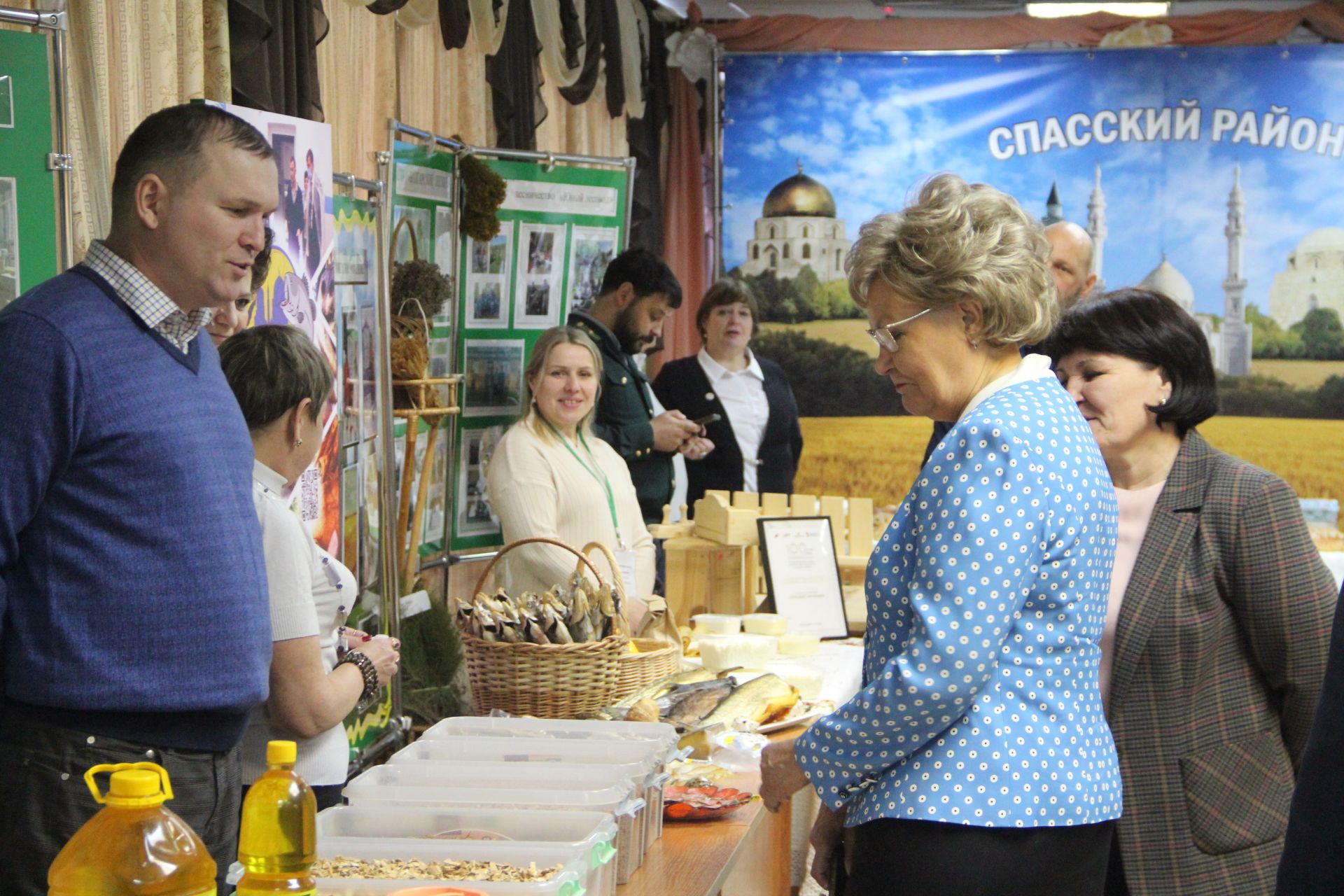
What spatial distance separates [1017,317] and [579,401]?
2122 mm

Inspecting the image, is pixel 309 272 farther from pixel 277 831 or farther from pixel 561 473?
pixel 277 831

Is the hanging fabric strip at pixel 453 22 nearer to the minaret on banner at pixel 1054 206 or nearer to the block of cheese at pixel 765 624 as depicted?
the block of cheese at pixel 765 624

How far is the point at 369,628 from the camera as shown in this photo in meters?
3.42

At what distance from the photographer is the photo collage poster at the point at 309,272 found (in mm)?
2695

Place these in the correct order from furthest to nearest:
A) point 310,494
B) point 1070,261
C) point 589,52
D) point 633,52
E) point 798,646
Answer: point 633,52, point 589,52, point 1070,261, point 798,646, point 310,494

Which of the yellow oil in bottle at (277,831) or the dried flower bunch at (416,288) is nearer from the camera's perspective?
the yellow oil in bottle at (277,831)

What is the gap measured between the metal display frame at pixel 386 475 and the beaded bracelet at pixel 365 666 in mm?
1090

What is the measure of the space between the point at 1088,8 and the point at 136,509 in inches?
227

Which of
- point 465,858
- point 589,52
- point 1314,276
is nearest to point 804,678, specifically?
point 465,858

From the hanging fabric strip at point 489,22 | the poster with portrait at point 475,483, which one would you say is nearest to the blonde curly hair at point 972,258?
the poster with portrait at point 475,483

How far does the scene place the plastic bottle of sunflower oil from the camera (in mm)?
1065

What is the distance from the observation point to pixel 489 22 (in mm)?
4902

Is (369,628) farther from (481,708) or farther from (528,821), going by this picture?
(528,821)

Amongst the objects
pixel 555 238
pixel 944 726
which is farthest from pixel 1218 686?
pixel 555 238
